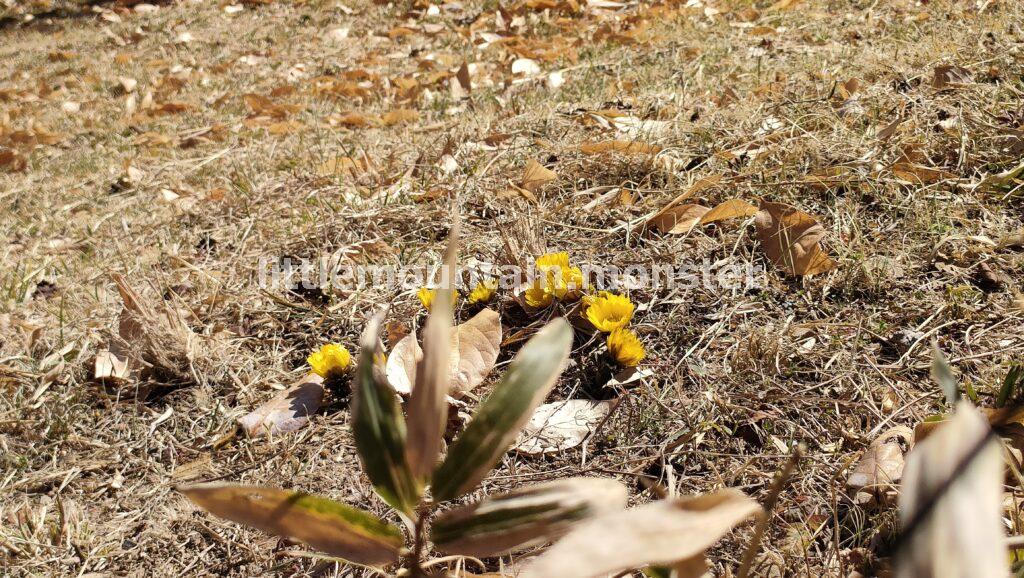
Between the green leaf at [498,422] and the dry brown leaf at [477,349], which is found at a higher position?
the green leaf at [498,422]

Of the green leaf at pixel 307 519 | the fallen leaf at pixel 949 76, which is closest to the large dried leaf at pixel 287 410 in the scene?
the green leaf at pixel 307 519

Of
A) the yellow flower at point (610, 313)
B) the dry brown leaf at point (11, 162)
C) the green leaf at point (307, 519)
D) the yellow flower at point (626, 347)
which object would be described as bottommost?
the dry brown leaf at point (11, 162)

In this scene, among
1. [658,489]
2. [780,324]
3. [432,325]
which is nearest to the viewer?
Result: [432,325]

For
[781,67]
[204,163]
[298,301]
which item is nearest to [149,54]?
[204,163]

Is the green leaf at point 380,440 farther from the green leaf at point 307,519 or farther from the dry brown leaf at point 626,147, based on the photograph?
the dry brown leaf at point 626,147

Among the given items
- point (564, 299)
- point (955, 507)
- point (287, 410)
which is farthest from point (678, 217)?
point (955, 507)

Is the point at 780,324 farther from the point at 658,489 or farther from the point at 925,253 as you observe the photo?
the point at 658,489

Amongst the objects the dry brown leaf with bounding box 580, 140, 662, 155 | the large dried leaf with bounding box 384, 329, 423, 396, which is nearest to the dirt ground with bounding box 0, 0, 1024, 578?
the dry brown leaf with bounding box 580, 140, 662, 155
